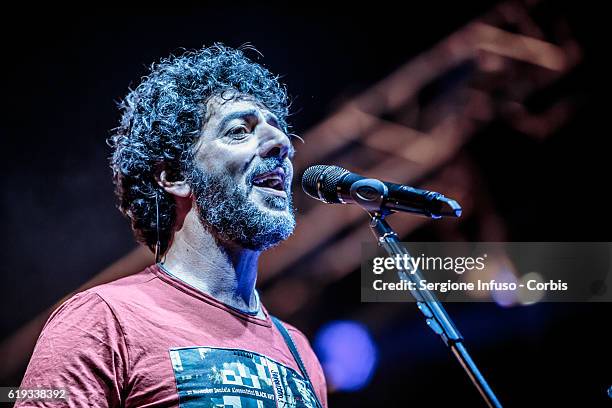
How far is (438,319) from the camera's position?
1.58m

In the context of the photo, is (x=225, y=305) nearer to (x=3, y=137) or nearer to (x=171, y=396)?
(x=171, y=396)

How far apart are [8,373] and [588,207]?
313 centimetres

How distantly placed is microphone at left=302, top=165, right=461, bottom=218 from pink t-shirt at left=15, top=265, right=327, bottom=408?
1.65ft

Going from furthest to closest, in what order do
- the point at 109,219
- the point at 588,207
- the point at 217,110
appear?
the point at 588,207 < the point at 109,219 < the point at 217,110

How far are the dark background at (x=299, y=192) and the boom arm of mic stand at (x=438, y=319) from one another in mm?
1800

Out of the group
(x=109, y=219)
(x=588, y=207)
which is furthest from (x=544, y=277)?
(x=109, y=219)

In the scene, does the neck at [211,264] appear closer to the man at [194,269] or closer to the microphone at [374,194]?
the man at [194,269]

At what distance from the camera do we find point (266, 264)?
3.39m

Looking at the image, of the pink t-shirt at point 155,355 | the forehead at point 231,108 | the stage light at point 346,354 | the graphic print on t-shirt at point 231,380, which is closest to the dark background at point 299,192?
the stage light at point 346,354

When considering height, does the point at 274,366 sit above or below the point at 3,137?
below

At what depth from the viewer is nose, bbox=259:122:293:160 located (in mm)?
2119

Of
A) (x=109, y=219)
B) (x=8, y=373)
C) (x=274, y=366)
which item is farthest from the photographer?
(x=109, y=219)

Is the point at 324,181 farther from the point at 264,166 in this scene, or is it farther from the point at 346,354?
the point at 346,354

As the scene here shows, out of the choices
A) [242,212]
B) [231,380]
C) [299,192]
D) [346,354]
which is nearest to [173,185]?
[242,212]
